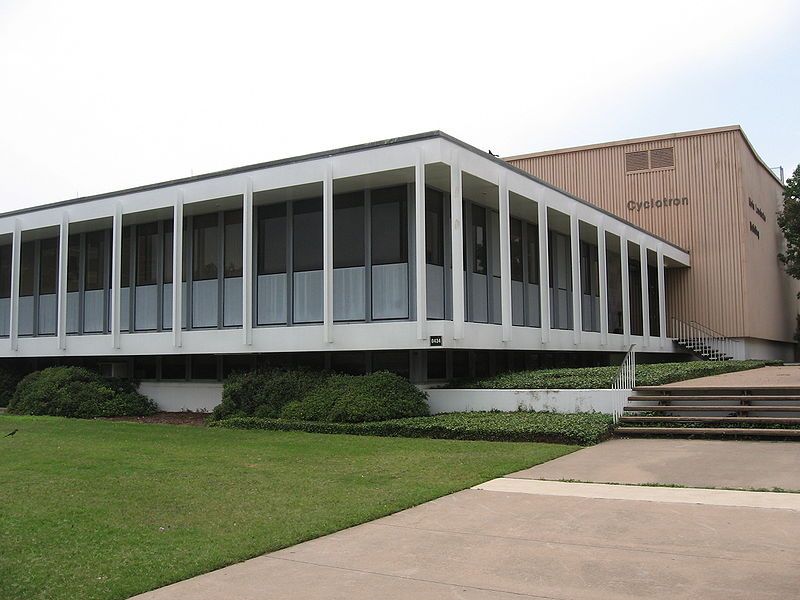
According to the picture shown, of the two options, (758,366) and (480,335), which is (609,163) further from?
(480,335)

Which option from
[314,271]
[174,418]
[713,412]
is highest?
[314,271]

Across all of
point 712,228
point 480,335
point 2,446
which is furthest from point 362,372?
point 712,228

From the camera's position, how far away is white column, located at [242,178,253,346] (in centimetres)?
1802

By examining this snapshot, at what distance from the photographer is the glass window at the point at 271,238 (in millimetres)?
19109

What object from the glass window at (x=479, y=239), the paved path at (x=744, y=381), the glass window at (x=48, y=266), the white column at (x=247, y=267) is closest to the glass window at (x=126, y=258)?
the glass window at (x=48, y=266)

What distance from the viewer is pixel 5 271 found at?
83.1 feet

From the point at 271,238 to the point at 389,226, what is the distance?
334 cm

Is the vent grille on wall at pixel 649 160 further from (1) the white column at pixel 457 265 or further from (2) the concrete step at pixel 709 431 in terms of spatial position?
(2) the concrete step at pixel 709 431

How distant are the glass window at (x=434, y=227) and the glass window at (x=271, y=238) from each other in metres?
3.68

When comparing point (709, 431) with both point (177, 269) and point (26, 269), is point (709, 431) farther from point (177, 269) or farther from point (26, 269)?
point (26, 269)

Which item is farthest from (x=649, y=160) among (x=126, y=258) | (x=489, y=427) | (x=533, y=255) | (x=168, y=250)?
(x=489, y=427)

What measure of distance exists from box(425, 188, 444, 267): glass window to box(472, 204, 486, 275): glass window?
1656 mm

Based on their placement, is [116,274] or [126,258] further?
[126,258]

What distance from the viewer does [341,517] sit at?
783cm
